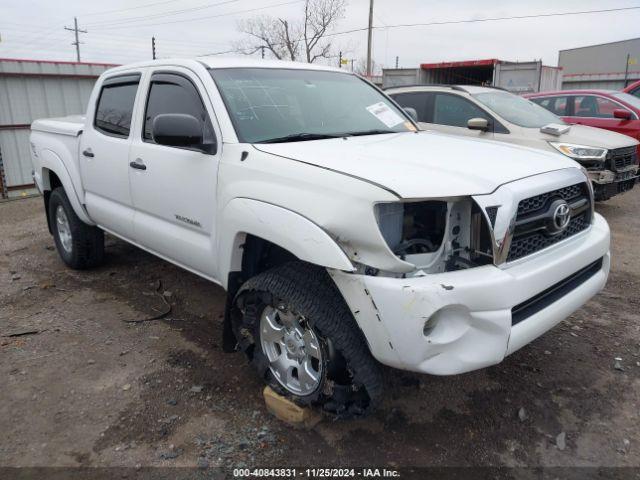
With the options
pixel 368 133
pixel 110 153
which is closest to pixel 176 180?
pixel 110 153

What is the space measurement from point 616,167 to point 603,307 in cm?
331

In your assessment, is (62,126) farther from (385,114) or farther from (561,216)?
(561,216)

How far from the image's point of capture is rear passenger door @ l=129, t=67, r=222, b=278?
3.15 metres

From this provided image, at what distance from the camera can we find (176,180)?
3369 mm

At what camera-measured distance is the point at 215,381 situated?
3254 millimetres

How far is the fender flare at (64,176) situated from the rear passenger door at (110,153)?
0.18 meters

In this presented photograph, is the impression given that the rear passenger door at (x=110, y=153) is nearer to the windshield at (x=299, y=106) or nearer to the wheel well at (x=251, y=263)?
the windshield at (x=299, y=106)

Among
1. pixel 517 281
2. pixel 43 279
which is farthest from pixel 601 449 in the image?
pixel 43 279

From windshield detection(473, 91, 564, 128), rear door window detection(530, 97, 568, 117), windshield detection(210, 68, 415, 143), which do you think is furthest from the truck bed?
rear door window detection(530, 97, 568, 117)

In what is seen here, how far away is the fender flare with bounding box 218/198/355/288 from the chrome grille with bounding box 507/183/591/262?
851 millimetres

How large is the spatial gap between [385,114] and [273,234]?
1725 mm

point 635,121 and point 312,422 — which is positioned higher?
point 635,121

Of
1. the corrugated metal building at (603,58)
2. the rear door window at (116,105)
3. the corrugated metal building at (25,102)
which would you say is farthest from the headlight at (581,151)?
the corrugated metal building at (603,58)

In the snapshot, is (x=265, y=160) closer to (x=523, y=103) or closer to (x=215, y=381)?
(x=215, y=381)
